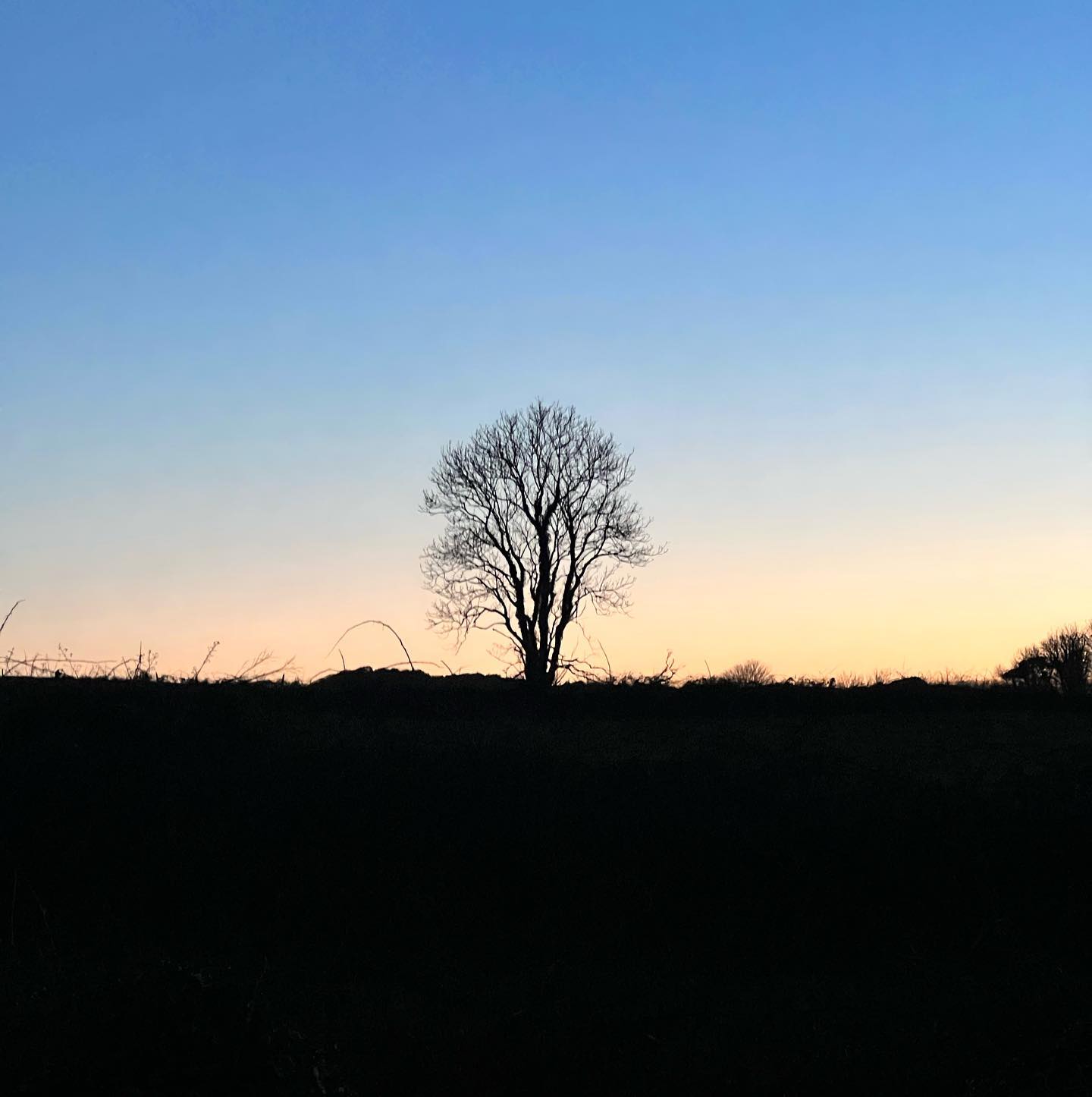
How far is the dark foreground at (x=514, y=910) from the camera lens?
7555mm

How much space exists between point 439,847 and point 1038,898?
5945mm

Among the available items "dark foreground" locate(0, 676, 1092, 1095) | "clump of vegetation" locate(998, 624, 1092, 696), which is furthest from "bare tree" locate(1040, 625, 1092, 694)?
"dark foreground" locate(0, 676, 1092, 1095)

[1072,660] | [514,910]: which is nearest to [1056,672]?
[1072,660]

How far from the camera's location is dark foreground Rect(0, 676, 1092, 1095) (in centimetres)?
755

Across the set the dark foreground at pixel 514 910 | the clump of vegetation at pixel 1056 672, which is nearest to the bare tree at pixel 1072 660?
the clump of vegetation at pixel 1056 672

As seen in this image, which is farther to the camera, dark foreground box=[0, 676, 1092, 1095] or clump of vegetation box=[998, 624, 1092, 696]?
clump of vegetation box=[998, 624, 1092, 696]

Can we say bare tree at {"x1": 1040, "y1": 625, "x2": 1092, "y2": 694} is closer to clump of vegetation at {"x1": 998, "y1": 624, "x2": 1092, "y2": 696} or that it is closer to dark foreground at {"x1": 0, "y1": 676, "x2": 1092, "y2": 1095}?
clump of vegetation at {"x1": 998, "y1": 624, "x2": 1092, "y2": 696}

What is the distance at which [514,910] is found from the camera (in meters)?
11.2

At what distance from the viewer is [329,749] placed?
47.4ft

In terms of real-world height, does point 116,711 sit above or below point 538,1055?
above

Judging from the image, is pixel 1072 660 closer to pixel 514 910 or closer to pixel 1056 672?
pixel 1056 672

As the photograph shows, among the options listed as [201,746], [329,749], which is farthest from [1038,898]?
[201,746]

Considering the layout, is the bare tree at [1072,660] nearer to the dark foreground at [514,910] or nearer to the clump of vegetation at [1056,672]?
the clump of vegetation at [1056,672]

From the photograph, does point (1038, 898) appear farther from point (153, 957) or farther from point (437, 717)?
point (437, 717)
